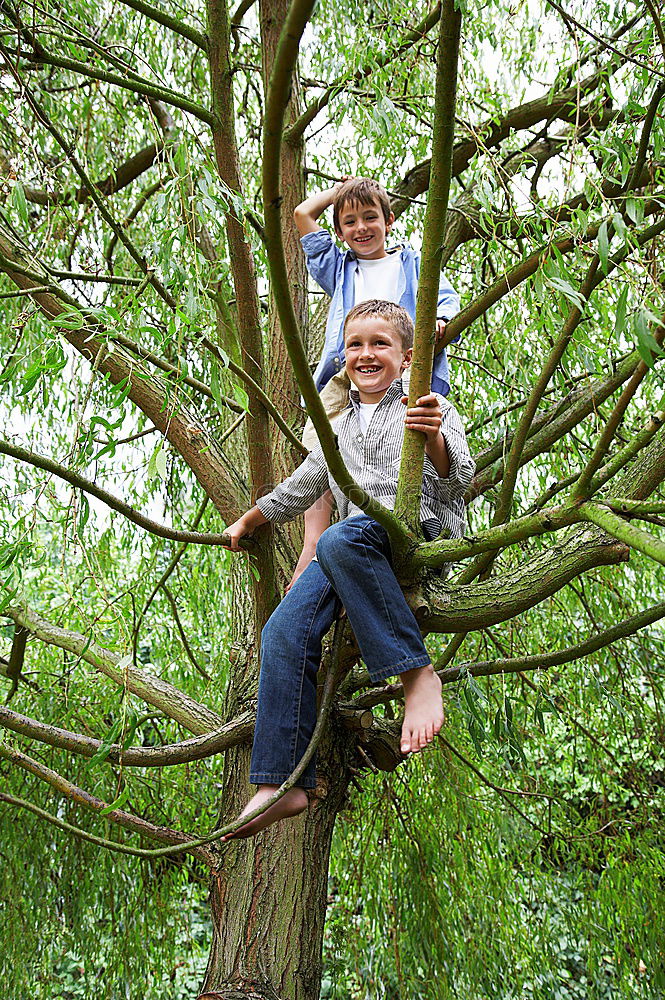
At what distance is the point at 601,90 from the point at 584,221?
2.28ft

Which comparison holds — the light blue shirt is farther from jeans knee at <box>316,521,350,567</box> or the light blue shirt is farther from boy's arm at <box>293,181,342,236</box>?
jeans knee at <box>316,521,350,567</box>

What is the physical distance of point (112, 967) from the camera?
237cm

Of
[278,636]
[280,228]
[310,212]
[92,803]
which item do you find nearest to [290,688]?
[278,636]

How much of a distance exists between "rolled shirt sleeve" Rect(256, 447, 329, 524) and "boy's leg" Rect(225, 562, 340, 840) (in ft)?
0.44

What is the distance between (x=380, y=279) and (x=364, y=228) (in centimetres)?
13

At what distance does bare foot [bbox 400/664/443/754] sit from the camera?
4.59 ft

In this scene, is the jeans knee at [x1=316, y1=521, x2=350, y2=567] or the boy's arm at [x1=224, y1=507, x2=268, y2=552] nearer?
the jeans knee at [x1=316, y1=521, x2=350, y2=567]

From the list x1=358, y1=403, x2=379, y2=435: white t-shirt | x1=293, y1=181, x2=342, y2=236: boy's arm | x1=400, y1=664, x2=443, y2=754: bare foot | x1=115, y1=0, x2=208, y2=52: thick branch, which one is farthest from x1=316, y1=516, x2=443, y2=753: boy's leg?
x1=293, y1=181, x2=342, y2=236: boy's arm

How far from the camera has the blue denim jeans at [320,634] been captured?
4.72 ft

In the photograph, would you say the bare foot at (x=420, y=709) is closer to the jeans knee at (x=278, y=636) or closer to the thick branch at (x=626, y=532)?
the jeans knee at (x=278, y=636)

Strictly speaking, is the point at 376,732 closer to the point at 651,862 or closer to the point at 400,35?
the point at 651,862

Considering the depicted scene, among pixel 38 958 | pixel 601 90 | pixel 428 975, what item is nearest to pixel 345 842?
pixel 428 975

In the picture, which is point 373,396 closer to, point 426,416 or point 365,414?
point 365,414

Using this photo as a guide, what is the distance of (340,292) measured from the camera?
221 centimetres
